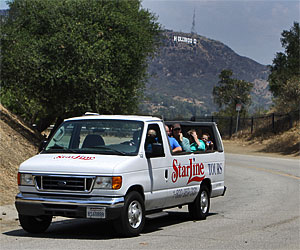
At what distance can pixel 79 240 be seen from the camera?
944 centimetres

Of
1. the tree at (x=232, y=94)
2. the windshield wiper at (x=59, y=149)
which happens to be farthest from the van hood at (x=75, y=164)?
the tree at (x=232, y=94)

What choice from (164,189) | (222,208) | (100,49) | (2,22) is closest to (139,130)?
(164,189)

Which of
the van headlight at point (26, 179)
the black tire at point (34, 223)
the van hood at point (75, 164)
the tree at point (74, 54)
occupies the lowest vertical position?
the black tire at point (34, 223)

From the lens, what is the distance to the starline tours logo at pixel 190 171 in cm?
1129

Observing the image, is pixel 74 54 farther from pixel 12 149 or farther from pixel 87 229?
pixel 87 229

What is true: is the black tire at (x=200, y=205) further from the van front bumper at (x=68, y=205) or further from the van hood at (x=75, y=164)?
the van front bumper at (x=68, y=205)

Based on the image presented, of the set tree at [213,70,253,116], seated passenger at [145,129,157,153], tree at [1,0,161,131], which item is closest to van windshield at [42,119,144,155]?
seated passenger at [145,129,157,153]

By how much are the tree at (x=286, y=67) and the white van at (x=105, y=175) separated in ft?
130

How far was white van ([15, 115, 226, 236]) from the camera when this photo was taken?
934 centimetres

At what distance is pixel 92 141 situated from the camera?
34.3 feet

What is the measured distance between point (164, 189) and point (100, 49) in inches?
801

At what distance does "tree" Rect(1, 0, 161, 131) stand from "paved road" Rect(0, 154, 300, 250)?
14.2m

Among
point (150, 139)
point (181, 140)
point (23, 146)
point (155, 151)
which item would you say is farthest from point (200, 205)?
point (23, 146)

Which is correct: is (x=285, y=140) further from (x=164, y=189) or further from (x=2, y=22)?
(x=164, y=189)
